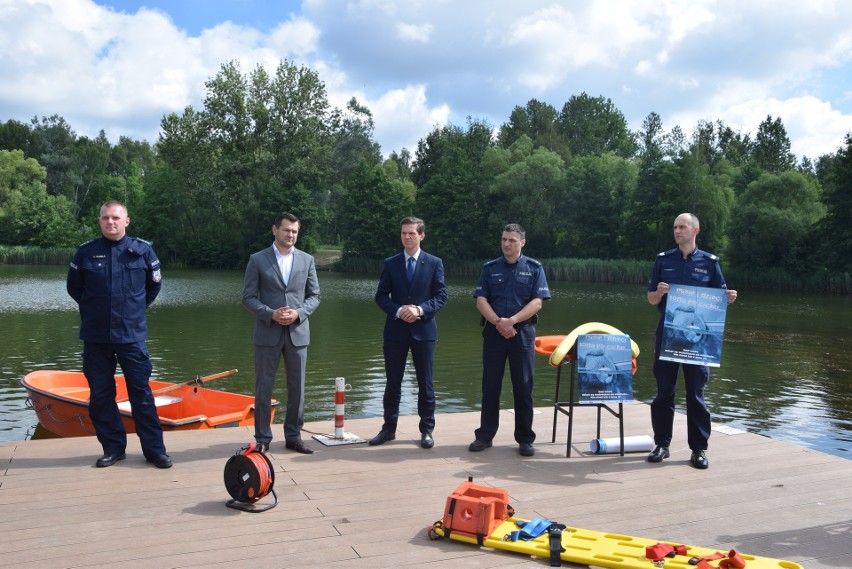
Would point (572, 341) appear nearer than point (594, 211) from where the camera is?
Yes

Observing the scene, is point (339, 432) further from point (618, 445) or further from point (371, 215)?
point (371, 215)

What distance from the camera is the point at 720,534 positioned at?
4316 millimetres

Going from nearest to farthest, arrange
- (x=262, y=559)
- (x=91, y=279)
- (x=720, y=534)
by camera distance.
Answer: (x=262, y=559)
(x=720, y=534)
(x=91, y=279)

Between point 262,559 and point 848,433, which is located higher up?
point 262,559

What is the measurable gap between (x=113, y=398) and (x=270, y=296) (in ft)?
4.58

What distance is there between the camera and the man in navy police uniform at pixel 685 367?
5.89m

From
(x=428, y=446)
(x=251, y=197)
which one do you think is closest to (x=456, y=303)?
(x=428, y=446)

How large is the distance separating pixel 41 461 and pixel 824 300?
36.3m

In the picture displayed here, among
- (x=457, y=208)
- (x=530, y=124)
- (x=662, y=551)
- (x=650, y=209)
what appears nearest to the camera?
(x=662, y=551)

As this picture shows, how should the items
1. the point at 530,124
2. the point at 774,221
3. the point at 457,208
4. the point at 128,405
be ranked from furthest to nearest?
the point at 530,124
the point at 457,208
the point at 774,221
the point at 128,405

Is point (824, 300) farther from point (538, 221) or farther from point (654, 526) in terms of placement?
point (654, 526)

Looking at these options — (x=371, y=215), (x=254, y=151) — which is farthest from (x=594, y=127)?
(x=254, y=151)

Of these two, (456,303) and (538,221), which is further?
(538,221)

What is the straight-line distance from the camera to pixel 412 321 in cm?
634
